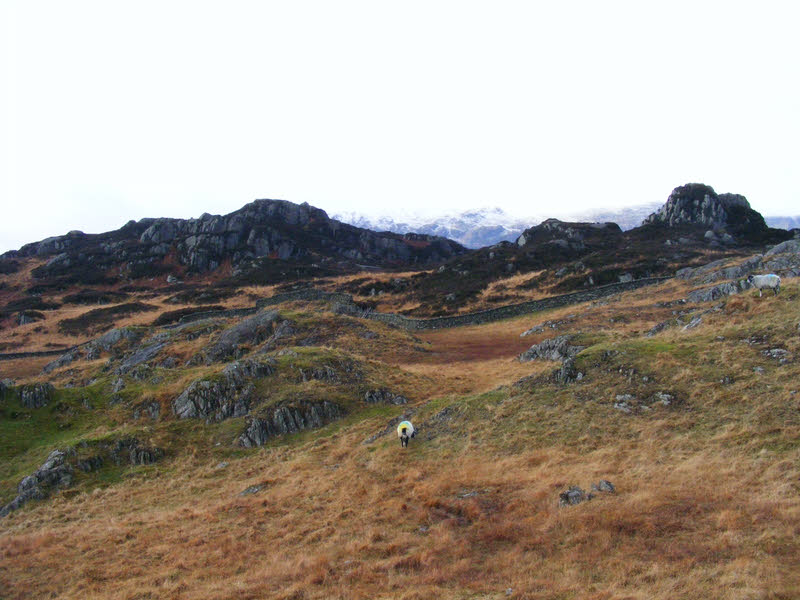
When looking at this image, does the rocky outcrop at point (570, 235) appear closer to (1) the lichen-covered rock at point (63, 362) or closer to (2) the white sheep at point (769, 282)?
(2) the white sheep at point (769, 282)

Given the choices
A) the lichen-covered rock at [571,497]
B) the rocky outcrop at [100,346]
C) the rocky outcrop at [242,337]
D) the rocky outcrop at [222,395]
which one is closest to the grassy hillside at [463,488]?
the lichen-covered rock at [571,497]

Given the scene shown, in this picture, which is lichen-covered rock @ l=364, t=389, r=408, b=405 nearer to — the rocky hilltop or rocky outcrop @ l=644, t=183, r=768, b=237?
the rocky hilltop

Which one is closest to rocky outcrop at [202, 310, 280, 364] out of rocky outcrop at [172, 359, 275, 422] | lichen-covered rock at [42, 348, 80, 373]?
rocky outcrop at [172, 359, 275, 422]

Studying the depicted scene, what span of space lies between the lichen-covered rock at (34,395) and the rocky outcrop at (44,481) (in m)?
8.62

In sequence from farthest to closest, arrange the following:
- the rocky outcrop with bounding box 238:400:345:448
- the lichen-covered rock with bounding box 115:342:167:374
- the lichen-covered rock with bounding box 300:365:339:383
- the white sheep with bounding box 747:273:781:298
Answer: the lichen-covered rock with bounding box 115:342:167:374, the lichen-covered rock with bounding box 300:365:339:383, the white sheep with bounding box 747:273:781:298, the rocky outcrop with bounding box 238:400:345:448

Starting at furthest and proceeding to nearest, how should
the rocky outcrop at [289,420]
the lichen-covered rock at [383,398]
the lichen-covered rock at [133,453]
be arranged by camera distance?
the lichen-covered rock at [383,398]
the rocky outcrop at [289,420]
the lichen-covered rock at [133,453]

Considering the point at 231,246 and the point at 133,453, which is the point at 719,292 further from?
the point at 231,246

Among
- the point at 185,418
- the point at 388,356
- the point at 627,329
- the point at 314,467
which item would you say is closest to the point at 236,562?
the point at 314,467

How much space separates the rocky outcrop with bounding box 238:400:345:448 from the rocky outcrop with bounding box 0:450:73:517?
714cm

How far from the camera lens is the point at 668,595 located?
7426 millimetres

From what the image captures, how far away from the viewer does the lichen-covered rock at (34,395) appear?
87.9 ft

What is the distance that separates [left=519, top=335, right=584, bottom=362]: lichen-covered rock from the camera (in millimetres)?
26697

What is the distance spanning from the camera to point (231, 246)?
419 feet

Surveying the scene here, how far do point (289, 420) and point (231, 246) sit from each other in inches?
4500
